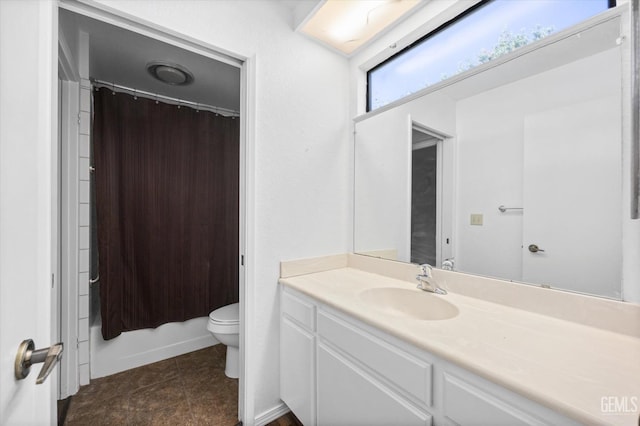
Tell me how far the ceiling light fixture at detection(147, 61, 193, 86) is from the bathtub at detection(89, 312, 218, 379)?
1.91 m

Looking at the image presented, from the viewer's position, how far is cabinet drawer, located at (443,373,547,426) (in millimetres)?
613

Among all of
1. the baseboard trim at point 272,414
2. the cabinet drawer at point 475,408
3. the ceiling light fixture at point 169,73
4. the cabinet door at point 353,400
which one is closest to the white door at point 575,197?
the cabinet drawer at point 475,408

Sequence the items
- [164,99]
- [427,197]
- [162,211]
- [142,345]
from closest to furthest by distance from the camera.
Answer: [427,197] < [142,345] < [162,211] < [164,99]

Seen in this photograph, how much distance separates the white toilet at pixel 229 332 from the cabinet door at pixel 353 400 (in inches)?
33.8

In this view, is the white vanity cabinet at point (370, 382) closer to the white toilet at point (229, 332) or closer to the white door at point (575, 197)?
the white toilet at point (229, 332)

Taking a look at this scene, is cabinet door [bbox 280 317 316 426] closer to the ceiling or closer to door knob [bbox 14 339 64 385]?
door knob [bbox 14 339 64 385]

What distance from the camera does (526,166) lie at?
109 centimetres

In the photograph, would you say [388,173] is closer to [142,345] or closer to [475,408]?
[475,408]

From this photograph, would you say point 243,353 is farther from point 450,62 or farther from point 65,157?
point 450,62

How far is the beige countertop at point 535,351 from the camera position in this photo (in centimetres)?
56

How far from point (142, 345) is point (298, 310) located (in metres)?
1.60

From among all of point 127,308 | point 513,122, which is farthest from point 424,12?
point 127,308

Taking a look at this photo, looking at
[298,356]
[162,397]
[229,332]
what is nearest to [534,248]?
[298,356]

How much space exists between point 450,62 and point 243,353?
6.42ft
